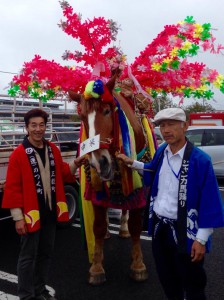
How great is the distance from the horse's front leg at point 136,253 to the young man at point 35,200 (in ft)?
3.05

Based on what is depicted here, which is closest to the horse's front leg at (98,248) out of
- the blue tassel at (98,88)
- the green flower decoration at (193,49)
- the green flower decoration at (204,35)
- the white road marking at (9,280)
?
the white road marking at (9,280)

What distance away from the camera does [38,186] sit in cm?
293

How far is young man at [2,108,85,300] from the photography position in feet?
9.38

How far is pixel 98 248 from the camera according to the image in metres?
3.81

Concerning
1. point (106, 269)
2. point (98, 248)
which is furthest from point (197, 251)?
point (106, 269)

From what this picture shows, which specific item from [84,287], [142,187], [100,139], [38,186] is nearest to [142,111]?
[142,187]

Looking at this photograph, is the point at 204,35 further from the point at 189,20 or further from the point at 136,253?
the point at 136,253

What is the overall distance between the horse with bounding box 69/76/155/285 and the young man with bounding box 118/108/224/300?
48 centimetres

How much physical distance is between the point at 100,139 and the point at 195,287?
1347 mm

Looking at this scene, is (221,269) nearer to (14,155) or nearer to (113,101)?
(113,101)

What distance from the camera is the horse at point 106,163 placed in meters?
2.99

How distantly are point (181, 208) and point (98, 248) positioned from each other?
1.64 meters

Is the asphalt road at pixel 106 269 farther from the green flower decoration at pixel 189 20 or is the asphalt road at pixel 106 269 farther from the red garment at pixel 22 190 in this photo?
the green flower decoration at pixel 189 20

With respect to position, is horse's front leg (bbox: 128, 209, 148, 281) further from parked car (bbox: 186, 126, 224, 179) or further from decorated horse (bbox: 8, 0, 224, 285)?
parked car (bbox: 186, 126, 224, 179)
